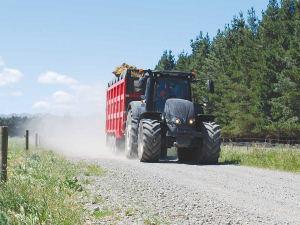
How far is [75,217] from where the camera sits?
17.2 ft

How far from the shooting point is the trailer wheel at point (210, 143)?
1341 centimetres

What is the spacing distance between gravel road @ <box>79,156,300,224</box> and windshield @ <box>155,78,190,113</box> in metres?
4.23

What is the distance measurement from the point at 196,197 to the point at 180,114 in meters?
6.40

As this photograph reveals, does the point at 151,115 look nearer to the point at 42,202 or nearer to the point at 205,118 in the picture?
the point at 205,118

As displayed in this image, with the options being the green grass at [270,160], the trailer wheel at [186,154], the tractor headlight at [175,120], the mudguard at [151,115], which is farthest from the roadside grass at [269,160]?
the mudguard at [151,115]

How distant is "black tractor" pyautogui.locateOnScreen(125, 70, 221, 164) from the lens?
13.3 metres

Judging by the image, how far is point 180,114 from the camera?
527 inches

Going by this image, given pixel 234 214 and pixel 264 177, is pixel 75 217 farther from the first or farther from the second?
pixel 264 177

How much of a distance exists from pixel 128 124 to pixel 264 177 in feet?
24.3

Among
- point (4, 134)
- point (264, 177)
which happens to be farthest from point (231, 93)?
point (4, 134)

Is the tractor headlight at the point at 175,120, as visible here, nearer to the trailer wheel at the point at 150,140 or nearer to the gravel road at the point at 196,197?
the trailer wheel at the point at 150,140

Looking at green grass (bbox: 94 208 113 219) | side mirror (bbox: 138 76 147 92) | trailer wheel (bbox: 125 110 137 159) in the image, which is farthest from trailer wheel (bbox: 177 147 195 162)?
green grass (bbox: 94 208 113 219)

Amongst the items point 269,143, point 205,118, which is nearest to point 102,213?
point 205,118

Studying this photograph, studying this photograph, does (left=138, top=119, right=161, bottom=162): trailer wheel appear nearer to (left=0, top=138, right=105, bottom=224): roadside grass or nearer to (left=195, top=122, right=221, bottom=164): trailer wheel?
(left=195, top=122, right=221, bottom=164): trailer wheel
